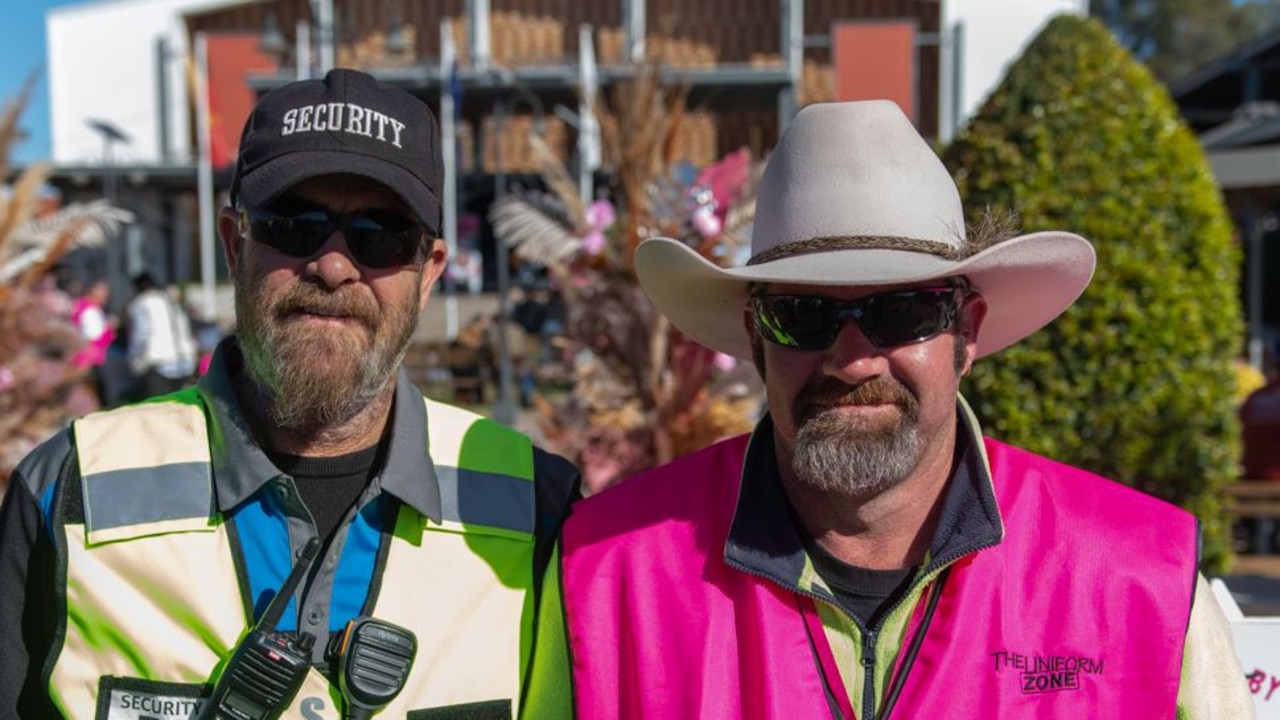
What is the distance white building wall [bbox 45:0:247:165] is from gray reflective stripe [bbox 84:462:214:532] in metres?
→ 25.8

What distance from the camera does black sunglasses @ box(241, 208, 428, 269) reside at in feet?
7.16

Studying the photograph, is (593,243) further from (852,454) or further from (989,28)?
(989,28)

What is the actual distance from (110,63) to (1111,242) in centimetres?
2652

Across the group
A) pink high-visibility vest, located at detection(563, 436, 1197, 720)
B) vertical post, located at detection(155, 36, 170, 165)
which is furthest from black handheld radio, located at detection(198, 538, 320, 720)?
vertical post, located at detection(155, 36, 170, 165)

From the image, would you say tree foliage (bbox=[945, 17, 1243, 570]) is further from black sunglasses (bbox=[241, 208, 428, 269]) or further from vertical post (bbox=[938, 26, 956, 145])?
vertical post (bbox=[938, 26, 956, 145])

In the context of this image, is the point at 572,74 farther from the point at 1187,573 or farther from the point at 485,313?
the point at 1187,573

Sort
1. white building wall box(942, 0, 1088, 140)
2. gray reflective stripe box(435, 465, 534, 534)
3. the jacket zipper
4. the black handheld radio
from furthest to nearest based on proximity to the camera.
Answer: white building wall box(942, 0, 1088, 140) < gray reflective stripe box(435, 465, 534, 534) < the jacket zipper < the black handheld radio

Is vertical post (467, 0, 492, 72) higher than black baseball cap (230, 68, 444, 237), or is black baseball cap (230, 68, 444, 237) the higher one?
vertical post (467, 0, 492, 72)

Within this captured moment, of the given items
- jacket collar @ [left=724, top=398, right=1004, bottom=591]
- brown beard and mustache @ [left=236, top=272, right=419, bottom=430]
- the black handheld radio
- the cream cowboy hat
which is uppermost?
the cream cowboy hat

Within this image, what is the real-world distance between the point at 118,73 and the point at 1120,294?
86.7ft

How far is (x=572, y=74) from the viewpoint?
20.5 m

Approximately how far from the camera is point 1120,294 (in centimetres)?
466

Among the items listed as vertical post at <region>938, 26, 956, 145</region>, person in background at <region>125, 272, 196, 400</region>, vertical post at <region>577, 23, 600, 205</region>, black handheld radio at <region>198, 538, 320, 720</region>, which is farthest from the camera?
vertical post at <region>938, 26, 956, 145</region>

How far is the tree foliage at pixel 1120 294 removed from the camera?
185 inches
